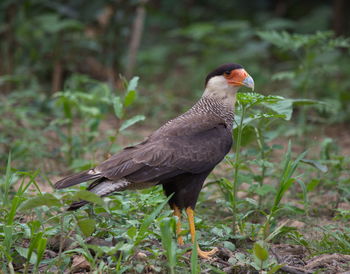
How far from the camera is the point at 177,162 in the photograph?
3.82 meters

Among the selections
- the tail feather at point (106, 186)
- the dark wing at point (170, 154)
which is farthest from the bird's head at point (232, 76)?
the tail feather at point (106, 186)

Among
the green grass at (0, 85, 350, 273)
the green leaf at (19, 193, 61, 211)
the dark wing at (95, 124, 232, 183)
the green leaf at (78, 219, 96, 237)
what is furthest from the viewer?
the dark wing at (95, 124, 232, 183)

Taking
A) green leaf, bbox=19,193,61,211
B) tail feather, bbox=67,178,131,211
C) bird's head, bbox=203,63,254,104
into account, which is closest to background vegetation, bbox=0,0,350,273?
green leaf, bbox=19,193,61,211

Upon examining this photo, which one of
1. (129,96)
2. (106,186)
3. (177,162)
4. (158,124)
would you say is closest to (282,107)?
(177,162)

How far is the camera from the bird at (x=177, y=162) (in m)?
3.71

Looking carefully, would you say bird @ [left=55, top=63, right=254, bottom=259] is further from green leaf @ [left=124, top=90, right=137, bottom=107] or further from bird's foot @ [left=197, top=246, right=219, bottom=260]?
green leaf @ [left=124, top=90, right=137, bottom=107]

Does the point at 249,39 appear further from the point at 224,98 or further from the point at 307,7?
the point at 224,98

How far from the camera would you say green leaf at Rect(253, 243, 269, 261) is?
10.1 feet

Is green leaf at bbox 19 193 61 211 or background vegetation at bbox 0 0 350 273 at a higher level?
green leaf at bbox 19 193 61 211

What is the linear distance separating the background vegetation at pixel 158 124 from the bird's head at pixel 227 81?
27 cm

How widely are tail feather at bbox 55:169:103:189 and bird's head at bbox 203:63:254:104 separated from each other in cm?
122

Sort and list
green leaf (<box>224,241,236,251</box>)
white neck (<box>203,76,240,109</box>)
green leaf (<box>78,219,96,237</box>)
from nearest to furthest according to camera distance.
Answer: green leaf (<box>78,219,96,237</box>) → green leaf (<box>224,241,236,251</box>) → white neck (<box>203,76,240,109</box>)

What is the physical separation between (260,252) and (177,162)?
98cm

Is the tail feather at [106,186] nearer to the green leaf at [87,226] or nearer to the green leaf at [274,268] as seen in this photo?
the green leaf at [87,226]
